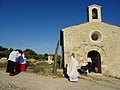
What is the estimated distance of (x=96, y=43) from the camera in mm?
14891

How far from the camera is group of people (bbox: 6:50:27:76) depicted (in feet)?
32.0

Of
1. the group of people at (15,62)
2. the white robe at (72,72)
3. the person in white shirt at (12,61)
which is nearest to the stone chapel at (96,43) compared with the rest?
the white robe at (72,72)

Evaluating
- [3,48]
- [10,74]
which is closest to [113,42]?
[10,74]

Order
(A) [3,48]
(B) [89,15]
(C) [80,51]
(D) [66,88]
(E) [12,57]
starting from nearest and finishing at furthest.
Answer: (D) [66,88] < (E) [12,57] < (C) [80,51] < (B) [89,15] < (A) [3,48]

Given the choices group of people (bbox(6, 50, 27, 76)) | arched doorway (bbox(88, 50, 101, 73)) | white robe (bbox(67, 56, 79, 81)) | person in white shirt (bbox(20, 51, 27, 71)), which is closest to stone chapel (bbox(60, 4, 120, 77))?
arched doorway (bbox(88, 50, 101, 73))

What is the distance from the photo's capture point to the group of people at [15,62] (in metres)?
9.75

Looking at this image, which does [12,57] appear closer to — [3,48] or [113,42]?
[113,42]

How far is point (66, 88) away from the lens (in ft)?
26.1

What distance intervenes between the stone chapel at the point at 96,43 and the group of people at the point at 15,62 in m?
4.54

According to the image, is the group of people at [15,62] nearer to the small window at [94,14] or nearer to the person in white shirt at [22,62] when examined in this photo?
the person in white shirt at [22,62]

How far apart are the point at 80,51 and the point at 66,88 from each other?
698 cm

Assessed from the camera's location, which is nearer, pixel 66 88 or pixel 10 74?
pixel 66 88

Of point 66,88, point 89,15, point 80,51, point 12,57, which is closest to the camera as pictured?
point 66,88

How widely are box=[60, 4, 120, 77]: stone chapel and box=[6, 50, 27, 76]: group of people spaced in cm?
454
